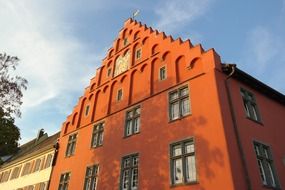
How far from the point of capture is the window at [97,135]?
2091 centimetres

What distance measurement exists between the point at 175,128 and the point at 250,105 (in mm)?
4746

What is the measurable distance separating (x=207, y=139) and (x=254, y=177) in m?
2.67

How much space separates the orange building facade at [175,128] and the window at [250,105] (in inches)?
2.7

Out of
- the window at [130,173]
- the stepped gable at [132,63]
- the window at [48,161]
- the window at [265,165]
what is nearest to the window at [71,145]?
the stepped gable at [132,63]

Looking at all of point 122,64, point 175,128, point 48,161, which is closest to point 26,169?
point 48,161

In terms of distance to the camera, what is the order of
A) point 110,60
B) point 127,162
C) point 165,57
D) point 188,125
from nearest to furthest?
1. point 188,125
2. point 127,162
3. point 165,57
4. point 110,60

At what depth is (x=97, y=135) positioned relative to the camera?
21.4 m

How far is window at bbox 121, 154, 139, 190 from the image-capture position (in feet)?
52.5

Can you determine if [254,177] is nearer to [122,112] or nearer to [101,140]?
[122,112]

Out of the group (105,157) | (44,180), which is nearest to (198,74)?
(105,157)

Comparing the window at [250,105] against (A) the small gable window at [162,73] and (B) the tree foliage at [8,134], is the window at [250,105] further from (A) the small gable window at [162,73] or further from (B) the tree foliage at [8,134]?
(B) the tree foliage at [8,134]

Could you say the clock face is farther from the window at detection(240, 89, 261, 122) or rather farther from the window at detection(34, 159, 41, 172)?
the window at detection(34, 159, 41, 172)

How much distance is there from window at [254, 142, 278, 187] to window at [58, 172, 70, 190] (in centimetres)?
1453

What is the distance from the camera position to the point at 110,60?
995 inches
